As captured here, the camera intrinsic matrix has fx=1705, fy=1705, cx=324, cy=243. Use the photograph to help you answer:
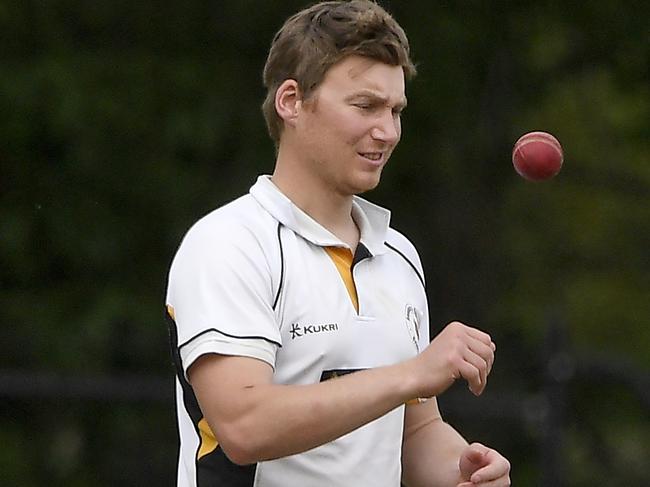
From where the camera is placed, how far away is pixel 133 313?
10922mm

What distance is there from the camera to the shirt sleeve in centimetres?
368

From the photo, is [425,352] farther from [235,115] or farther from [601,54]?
[601,54]

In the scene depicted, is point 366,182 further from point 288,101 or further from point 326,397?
point 326,397

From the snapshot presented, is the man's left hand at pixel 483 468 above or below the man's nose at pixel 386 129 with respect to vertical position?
below

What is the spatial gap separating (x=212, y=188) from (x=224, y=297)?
7.27 metres

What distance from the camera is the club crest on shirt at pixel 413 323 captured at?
4033mm

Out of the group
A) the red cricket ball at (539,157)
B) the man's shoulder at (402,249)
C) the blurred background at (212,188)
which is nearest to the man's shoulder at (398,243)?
the man's shoulder at (402,249)

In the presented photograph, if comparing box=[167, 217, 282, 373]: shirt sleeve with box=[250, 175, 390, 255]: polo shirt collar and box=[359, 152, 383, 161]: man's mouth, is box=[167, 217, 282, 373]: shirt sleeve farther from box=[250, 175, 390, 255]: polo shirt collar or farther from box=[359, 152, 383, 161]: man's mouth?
box=[359, 152, 383, 161]: man's mouth

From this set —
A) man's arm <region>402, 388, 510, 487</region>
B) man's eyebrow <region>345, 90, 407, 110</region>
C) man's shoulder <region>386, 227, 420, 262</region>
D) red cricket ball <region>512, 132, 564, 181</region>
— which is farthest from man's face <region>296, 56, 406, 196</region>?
man's arm <region>402, 388, 510, 487</region>

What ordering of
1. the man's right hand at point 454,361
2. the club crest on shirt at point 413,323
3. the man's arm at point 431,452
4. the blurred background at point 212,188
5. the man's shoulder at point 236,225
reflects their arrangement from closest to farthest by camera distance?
the man's right hand at point 454,361
the man's shoulder at point 236,225
the club crest on shirt at point 413,323
the man's arm at point 431,452
the blurred background at point 212,188

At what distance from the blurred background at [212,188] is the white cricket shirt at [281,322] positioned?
5.66 meters

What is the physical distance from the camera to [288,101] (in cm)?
402

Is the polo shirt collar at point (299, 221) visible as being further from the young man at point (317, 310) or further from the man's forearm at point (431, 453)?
the man's forearm at point (431, 453)

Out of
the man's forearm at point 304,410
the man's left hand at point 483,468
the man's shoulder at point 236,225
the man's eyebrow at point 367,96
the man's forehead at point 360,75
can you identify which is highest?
the man's forehead at point 360,75
